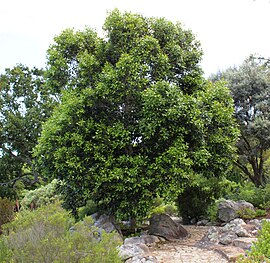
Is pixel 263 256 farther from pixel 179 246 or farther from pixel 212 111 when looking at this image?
pixel 212 111

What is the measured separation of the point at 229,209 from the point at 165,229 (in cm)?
286

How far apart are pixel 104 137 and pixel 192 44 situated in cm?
426

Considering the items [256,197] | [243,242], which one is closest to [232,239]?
[243,242]

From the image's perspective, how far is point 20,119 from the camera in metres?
19.1

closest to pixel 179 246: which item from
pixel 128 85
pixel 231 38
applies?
pixel 128 85

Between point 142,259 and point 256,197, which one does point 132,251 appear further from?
point 256,197

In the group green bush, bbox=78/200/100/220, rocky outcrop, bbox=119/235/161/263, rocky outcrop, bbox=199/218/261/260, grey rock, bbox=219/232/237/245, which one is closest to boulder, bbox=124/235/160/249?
rocky outcrop, bbox=119/235/161/263

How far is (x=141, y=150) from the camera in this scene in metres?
8.87

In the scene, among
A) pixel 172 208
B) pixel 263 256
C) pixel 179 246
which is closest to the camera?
pixel 263 256

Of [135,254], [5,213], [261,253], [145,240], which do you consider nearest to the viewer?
[261,253]

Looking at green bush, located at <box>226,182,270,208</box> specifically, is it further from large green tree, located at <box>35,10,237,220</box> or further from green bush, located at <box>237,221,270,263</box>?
green bush, located at <box>237,221,270,263</box>

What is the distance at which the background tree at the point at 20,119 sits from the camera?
62.6 feet

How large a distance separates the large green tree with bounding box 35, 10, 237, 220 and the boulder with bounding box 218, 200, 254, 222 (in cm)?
153

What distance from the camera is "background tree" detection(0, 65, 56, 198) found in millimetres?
19094
